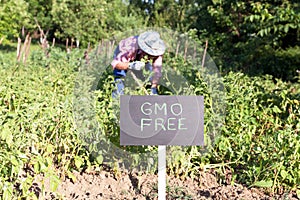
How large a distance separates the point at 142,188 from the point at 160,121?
2.02 ft

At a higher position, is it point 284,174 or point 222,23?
point 222,23

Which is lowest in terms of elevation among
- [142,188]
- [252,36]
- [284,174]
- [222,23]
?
[142,188]

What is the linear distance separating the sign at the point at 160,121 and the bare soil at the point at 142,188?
1.36ft

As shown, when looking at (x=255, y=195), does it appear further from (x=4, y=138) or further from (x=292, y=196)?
(x=4, y=138)

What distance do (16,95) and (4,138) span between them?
1202mm

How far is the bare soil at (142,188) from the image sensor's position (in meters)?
2.52

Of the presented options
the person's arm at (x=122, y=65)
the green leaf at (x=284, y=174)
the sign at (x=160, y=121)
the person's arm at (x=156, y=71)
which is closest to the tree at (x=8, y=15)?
the person's arm at (x=122, y=65)

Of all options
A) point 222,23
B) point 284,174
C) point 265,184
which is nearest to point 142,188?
point 265,184

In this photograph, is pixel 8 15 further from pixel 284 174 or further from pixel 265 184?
pixel 284 174

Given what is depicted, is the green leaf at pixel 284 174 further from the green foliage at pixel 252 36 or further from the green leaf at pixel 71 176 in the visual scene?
the green foliage at pixel 252 36

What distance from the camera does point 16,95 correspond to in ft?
10.0

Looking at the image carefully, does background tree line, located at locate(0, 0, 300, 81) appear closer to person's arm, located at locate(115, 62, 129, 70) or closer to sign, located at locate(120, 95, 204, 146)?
person's arm, located at locate(115, 62, 129, 70)

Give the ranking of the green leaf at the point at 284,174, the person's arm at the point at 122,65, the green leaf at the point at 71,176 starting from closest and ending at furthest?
the green leaf at the point at 284,174 < the green leaf at the point at 71,176 < the person's arm at the point at 122,65

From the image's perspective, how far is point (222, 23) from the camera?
764 cm
